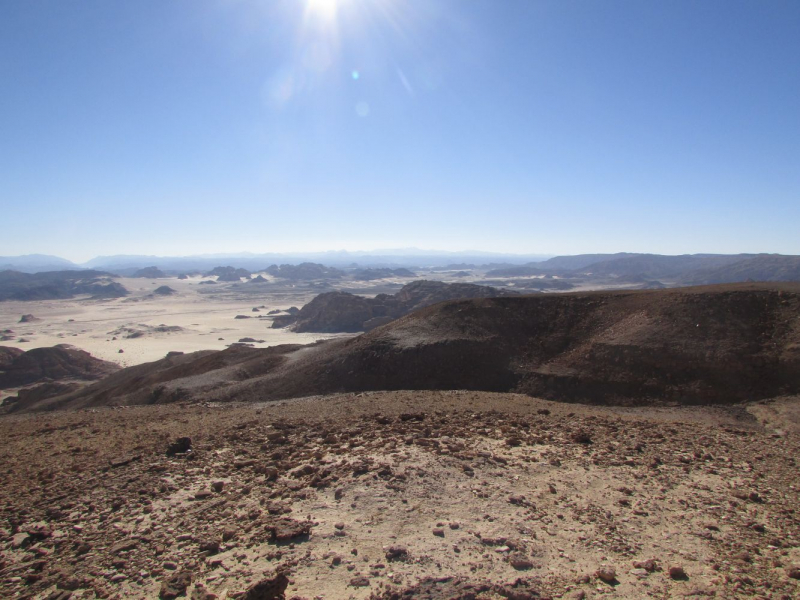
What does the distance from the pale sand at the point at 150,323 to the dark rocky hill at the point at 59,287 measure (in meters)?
7.40

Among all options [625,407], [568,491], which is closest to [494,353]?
[625,407]

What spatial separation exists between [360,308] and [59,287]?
395 feet

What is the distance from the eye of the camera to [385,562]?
5.41 metres

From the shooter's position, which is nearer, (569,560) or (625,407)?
(569,560)

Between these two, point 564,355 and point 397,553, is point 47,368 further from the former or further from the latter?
point 397,553

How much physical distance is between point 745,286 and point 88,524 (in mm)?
26105

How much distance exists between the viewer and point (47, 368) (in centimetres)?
4106

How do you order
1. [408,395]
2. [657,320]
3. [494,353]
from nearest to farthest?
[408,395], [657,320], [494,353]

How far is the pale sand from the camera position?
5825cm

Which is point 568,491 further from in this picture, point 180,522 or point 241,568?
point 180,522

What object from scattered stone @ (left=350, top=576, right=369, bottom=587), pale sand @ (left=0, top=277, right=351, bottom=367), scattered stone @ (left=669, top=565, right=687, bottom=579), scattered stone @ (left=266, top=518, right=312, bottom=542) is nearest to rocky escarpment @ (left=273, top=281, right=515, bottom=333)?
pale sand @ (left=0, top=277, right=351, bottom=367)

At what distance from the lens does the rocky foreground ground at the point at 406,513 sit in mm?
5074

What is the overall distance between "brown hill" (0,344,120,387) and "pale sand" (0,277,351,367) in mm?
4436

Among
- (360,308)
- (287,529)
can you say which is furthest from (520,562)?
(360,308)
